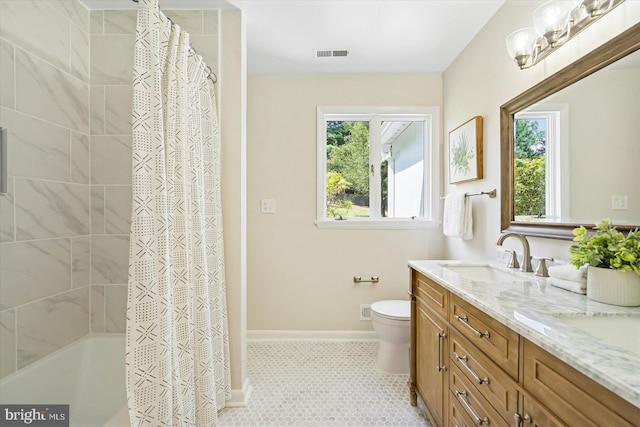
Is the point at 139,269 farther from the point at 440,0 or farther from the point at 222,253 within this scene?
the point at 440,0

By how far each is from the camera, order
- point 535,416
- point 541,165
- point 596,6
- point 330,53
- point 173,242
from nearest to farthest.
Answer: point 535,416 < point 596,6 < point 173,242 < point 541,165 < point 330,53

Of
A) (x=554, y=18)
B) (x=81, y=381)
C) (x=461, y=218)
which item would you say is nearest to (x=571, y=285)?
(x=461, y=218)

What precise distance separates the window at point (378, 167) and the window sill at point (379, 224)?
5cm

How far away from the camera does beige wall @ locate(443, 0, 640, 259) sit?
112 cm

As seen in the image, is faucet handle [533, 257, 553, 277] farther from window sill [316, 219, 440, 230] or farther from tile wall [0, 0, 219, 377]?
tile wall [0, 0, 219, 377]

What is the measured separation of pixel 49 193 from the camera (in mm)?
1465

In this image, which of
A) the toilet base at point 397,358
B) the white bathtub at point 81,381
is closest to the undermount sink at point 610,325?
the toilet base at point 397,358

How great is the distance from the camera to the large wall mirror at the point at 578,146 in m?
0.98

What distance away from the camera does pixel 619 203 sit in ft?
3.31

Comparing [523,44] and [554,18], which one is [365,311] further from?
[554,18]

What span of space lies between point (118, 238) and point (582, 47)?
2504mm

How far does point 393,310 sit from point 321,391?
2.29 ft

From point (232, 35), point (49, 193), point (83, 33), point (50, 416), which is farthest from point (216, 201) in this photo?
point (83, 33)
